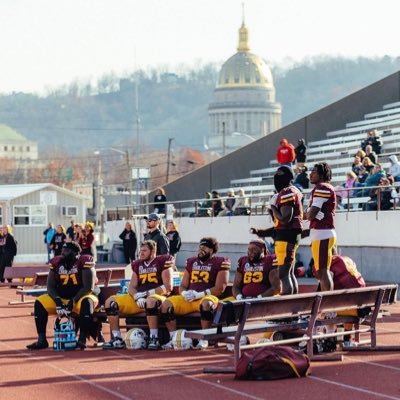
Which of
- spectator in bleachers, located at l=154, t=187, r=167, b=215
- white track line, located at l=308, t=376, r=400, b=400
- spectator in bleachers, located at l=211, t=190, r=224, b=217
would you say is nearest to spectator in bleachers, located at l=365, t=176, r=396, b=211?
spectator in bleachers, located at l=211, t=190, r=224, b=217

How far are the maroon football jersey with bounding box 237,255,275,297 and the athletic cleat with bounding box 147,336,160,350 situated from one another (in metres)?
1.13

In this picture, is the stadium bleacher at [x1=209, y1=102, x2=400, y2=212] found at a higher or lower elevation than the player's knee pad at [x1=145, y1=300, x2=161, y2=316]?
higher

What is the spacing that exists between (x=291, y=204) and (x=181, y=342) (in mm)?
2072

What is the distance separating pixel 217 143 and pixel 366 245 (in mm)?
146006

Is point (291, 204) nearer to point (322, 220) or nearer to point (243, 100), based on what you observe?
point (322, 220)

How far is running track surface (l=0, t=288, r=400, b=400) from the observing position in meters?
10.7

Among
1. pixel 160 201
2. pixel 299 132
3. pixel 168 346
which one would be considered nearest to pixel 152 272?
pixel 168 346

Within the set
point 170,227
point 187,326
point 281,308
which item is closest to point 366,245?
point 170,227

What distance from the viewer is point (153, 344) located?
14.0 meters

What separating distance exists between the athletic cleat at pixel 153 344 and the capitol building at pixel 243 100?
15590cm

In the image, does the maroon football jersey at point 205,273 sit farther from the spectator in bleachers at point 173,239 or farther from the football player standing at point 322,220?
the spectator in bleachers at point 173,239

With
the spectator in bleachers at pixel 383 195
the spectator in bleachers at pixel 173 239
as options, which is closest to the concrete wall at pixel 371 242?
the spectator in bleachers at pixel 383 195

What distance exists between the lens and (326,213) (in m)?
13.2

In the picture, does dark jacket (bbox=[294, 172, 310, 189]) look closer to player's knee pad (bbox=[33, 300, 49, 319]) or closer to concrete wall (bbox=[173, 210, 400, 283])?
concrete wall (bbox=[173, 210, 400, 283])
